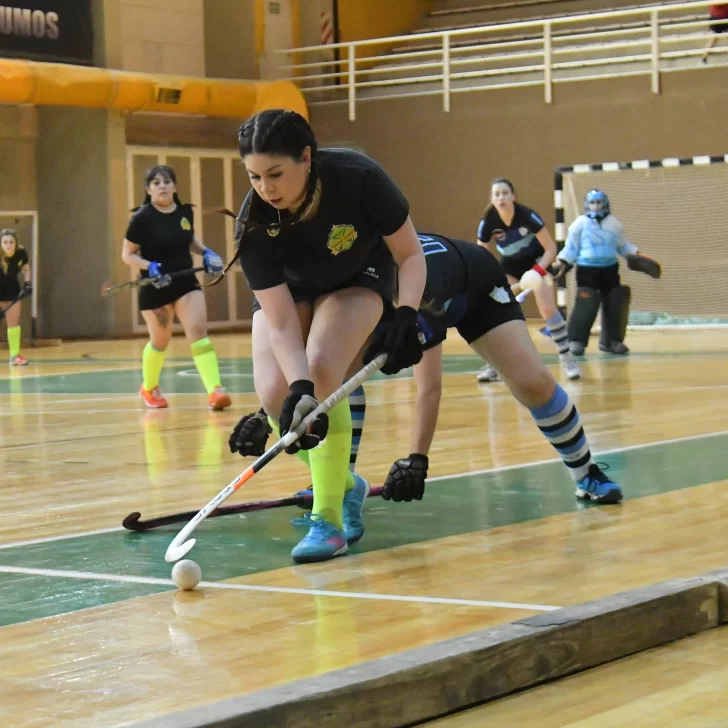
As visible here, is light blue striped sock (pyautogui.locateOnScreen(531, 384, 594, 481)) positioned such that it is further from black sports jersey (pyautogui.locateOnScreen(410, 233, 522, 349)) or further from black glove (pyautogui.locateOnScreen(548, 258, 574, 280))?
black glove (pyautogui.locateOnScreen(548, 258, 574, 280))

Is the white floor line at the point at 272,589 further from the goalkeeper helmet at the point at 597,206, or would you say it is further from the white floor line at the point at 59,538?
the goalkeeper helmet at the point at 597,206

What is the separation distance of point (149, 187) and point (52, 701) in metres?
7.56

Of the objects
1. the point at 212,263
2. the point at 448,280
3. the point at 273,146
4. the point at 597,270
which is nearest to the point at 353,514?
the point at 448,280

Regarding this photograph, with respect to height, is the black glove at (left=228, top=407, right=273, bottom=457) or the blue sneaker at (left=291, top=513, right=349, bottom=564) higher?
the black glove at (left=228, top=407, right=273, bottom=457)

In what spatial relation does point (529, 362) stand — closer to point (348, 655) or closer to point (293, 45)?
point (348, 655)

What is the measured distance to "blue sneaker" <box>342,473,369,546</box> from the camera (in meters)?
4.87

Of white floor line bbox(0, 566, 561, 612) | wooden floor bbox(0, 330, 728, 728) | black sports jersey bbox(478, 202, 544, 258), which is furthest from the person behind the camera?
black sports jersey bbox(478, 202, 544, 258)

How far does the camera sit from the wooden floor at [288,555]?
3.20m

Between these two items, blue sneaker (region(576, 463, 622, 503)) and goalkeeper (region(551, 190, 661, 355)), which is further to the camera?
goalkeeper (region(551, 190, 661, 355))

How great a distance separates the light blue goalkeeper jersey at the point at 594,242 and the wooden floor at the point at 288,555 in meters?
5.59

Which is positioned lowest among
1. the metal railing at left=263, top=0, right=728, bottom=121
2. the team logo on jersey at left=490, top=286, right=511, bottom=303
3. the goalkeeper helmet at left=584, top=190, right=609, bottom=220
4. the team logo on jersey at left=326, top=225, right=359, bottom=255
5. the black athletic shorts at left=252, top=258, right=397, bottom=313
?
the team logo on jersey at left=490, top=286, right=511, bottom=303

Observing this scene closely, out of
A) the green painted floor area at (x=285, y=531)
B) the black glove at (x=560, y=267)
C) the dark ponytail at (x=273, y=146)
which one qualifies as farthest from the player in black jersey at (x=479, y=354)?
the black glove at (x=560, y=267)

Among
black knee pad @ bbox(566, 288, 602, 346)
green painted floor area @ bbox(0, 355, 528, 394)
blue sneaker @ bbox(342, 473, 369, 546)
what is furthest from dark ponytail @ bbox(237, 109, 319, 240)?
black knee pad @ bbox(566, 288, 602, 346)

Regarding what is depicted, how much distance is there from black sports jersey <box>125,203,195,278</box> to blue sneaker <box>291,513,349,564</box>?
609 centimetres
